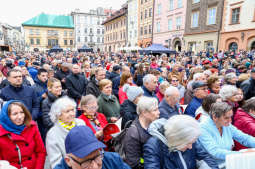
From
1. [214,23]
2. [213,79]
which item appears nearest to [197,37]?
[214,23]

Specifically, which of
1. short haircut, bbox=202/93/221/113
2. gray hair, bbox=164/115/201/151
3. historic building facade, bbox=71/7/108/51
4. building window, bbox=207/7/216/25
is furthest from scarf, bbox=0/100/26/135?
historic building facade, bbox=71/7/108/51

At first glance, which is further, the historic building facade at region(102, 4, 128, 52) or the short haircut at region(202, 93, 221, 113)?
the historic building facade at region(102, 4, 128, 52)

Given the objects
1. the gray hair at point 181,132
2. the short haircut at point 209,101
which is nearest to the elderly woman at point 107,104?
the short haircut at point 209,101

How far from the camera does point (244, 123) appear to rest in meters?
2.66

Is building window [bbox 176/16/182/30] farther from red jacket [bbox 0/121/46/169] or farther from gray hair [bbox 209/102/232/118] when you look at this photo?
red jacket [bbox 0/121/46/169]

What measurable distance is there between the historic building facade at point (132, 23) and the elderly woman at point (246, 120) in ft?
121

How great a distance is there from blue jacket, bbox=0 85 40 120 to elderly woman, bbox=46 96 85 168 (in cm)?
134

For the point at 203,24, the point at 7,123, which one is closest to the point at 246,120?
the point at 7,123

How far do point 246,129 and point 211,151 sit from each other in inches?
35.4

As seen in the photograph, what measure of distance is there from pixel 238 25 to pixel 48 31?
63697 millimetres

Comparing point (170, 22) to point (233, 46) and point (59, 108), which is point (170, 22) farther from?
point (59, 108)

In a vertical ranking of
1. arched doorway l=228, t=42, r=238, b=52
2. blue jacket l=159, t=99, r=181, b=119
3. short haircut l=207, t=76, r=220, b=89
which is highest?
arched doorway l=228, t=42, r=238, b=52

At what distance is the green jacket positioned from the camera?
3.57 m

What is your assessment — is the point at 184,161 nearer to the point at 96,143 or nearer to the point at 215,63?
the point at 96,143
